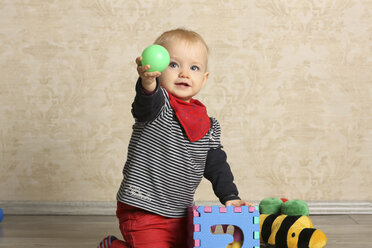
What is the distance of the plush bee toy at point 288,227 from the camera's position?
1183 millimetres

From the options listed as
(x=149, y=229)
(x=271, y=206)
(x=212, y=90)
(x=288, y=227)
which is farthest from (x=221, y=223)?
(x=212, y=90)

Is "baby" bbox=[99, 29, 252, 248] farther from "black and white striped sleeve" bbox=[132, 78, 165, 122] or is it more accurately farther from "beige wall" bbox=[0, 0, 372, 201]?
"beige wall" bbox=[0, 0, 372, 201]

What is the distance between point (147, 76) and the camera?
3.09ft

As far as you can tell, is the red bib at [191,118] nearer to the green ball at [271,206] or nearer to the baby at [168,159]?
the baby at [168,159]

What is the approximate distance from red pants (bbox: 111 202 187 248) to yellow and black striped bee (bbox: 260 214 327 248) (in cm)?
25

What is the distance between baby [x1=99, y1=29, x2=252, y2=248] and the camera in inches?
42.5

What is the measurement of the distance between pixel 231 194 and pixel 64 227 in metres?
0.63

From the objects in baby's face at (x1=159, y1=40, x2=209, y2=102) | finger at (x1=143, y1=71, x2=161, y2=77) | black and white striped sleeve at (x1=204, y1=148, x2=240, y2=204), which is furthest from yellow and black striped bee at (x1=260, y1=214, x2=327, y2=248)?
finger at (x1=143, y1=71, x2=161, y2=77)

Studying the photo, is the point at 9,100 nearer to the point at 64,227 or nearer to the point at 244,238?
the point at 64,227

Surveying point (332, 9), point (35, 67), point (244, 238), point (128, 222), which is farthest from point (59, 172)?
point (332, 9)

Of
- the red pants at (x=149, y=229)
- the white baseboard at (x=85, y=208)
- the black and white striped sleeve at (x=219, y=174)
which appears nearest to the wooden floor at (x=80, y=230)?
the white baseboard at (x=85, y=208)

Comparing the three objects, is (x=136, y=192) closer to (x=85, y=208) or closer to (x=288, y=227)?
(x=288, y=227)

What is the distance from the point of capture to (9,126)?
173 cm

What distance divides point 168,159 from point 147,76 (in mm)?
220
